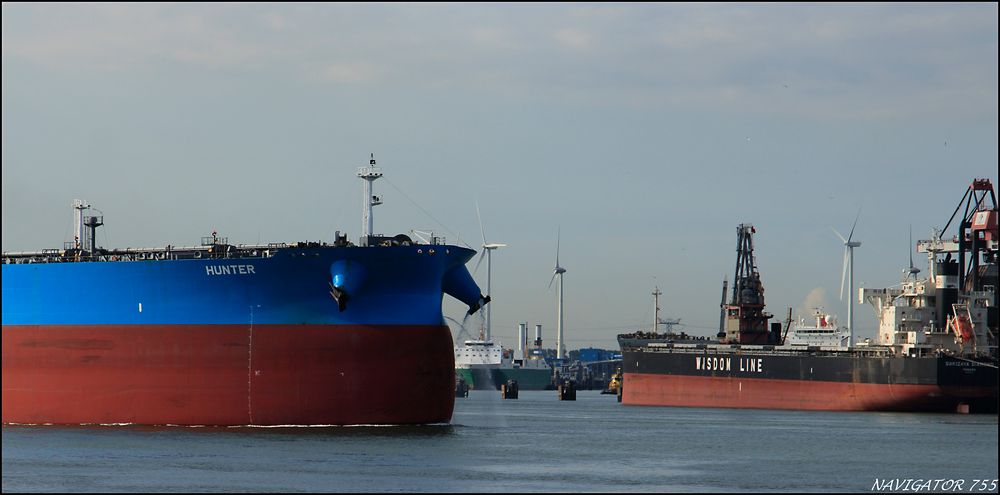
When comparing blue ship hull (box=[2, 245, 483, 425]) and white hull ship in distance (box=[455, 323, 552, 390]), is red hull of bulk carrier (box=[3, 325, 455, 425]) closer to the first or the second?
blue ship hull (box=[2, 245, 483, 425])

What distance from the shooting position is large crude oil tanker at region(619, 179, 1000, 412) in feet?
213

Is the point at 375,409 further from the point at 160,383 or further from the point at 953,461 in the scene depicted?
the point at 953,461

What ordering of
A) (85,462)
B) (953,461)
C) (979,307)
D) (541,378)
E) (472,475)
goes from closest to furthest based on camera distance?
(472,475)
(85,462)
(953,461)
(979,307)
(541,378)

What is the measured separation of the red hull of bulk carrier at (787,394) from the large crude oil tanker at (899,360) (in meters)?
0.05

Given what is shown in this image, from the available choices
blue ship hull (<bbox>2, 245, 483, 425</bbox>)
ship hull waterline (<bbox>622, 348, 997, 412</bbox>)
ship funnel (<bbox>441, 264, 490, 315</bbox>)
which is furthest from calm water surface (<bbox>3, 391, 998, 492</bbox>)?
ship hull waterline (<bbox>622, 348, 997, 412</bbox>)

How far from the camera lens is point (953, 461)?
125 feet

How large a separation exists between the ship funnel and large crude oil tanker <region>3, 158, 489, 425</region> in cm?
4

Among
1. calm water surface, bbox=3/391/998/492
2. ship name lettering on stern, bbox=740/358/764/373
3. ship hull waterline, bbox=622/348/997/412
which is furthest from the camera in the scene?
ship name lettering on stern, bbox=740/358/764/373

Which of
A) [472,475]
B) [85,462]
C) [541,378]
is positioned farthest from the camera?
[541,378]

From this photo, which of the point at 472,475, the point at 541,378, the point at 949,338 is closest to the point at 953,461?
the point at 472,475

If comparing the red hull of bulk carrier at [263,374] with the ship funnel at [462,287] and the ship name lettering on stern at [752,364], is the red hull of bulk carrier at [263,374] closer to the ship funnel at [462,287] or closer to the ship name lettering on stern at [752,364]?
the ship funnel at [462,287]

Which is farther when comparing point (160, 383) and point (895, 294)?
point (895, 294)

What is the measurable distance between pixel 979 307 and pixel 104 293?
41.1 metres

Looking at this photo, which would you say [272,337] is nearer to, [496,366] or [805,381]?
[805,381]
